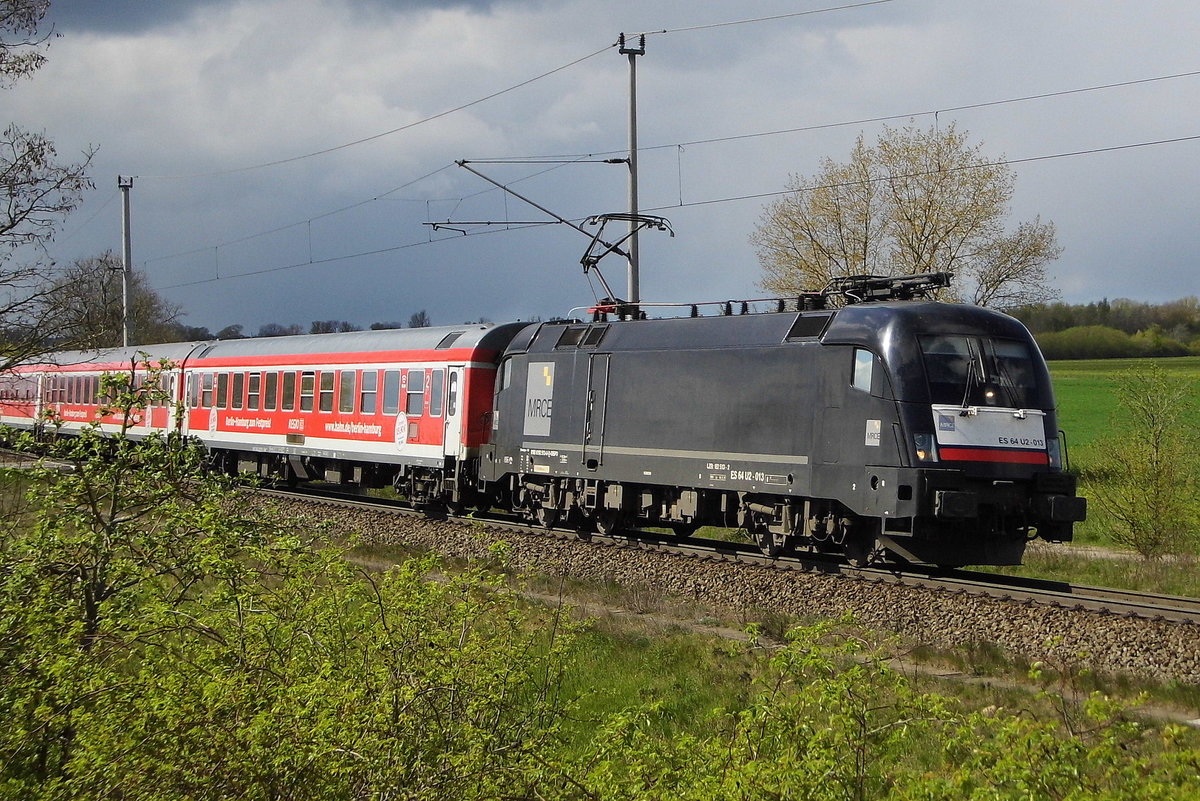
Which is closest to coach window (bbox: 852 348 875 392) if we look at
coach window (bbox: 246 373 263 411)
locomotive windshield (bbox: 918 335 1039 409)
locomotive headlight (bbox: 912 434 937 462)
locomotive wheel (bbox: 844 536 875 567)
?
locomotive windshield (bbox: 918 335 1039 409)

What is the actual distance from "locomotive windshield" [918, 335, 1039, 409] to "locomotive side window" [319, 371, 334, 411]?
14.9m

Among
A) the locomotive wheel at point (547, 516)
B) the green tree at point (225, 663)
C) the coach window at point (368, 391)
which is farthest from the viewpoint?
the coach window at point (368, 391)

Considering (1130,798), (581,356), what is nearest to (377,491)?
(581,356)

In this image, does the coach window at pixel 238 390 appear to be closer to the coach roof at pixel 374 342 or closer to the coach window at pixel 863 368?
the coach roof at pixel 374 342

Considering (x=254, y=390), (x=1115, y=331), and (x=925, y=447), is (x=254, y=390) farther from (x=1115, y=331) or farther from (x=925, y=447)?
(x=1115, y=331)

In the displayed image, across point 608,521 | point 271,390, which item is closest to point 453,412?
point 608,521

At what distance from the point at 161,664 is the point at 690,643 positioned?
6.58 meters

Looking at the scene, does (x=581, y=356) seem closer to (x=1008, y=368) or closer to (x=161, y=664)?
(x=1008, y=368)

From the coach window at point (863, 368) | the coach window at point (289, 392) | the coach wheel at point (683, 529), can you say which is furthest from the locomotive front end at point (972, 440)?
the coach window at point (289, 392)

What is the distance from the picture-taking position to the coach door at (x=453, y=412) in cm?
2120

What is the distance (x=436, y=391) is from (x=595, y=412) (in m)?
5.06

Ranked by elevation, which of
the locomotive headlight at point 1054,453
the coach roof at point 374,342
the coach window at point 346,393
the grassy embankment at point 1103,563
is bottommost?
the grassy embankment at point 1103,563

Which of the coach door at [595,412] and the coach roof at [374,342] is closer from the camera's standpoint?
the coach door at [595,412]

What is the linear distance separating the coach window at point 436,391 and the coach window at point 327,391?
12.0 ft
